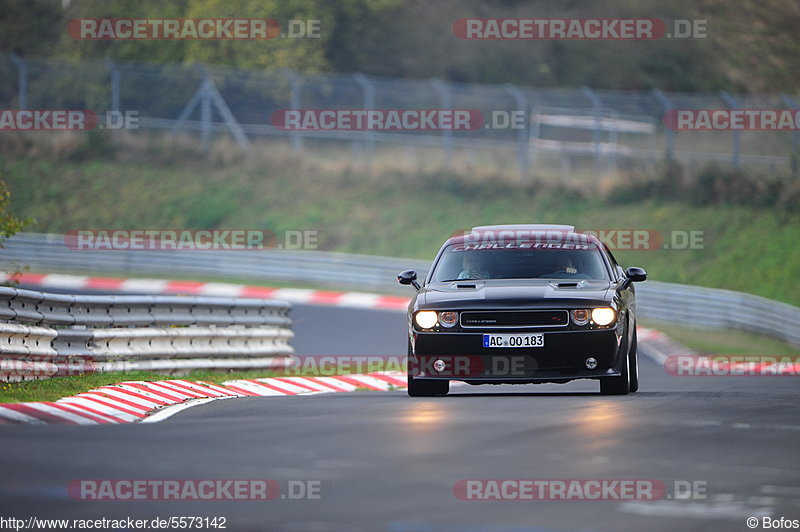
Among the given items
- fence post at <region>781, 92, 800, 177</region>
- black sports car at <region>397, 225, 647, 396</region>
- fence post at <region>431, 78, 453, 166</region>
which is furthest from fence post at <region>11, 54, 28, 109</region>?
black sports car at <region>397, 225, 647, 396</region>

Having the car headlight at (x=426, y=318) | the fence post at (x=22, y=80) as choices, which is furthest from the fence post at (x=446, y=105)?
the car headlight at (x=426, y=318)

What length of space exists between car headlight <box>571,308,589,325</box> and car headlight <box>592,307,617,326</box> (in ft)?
0.24

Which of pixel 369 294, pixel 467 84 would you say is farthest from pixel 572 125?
pixel 467 84

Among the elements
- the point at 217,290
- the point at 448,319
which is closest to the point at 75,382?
the point at 448,319

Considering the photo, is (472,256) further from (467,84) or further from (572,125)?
(467,84)

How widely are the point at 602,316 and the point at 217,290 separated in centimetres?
2125

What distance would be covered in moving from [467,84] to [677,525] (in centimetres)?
5472

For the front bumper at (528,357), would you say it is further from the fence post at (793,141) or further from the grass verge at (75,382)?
the fence post at (793,141)

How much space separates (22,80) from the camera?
141ft

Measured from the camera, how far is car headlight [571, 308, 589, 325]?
1331 centimetres

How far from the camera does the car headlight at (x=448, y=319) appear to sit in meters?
13.4

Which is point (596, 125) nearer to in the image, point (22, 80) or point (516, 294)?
point (22, 80)

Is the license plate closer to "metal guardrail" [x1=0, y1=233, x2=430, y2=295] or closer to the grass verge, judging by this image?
the grass verge

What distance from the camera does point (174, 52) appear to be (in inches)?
2127
